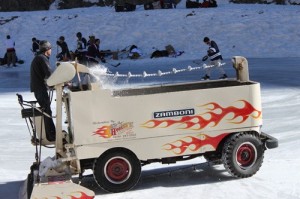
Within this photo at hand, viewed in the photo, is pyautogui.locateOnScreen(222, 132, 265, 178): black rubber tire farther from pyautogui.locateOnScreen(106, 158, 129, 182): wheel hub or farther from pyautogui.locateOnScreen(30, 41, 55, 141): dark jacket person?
pyautogui.locateOnScreen(30, 41, 55, 141): dark jacket person

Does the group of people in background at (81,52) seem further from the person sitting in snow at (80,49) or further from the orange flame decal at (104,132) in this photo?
the orange flame decal at (104,132)

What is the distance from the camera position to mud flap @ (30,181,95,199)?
272 inches

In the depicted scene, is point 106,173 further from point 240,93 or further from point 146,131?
point 240,93

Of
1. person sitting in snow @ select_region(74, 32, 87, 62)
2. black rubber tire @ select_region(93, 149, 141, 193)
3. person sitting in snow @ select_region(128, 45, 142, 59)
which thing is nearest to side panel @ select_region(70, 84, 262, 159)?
black rubber tire @ select_region(93, 149, 141, 193)

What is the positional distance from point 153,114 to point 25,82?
44.9 ft

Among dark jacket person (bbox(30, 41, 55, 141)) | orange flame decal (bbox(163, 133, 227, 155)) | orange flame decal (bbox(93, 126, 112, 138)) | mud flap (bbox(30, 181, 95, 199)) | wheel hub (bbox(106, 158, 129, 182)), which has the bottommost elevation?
mud flap (bbox(30, 181, 95, 199))

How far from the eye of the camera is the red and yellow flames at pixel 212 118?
24.9 feet

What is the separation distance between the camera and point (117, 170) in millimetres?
7578

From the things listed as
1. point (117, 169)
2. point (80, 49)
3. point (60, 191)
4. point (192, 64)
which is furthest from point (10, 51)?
point (60, 191)

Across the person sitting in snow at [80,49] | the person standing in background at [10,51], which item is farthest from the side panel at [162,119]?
the person standing in background at [10,51]

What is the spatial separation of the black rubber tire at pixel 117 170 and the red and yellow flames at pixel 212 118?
0.49m

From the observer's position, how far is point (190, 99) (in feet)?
25.0

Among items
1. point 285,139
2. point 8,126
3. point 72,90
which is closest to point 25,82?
point 8,126

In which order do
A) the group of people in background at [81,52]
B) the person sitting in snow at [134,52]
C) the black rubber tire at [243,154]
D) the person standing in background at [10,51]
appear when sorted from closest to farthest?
the black rubber tire at [243,154] < the group of people in background at [81,52] < the person standing in background at [10,51] < the person sitting in snow at [134,52]
